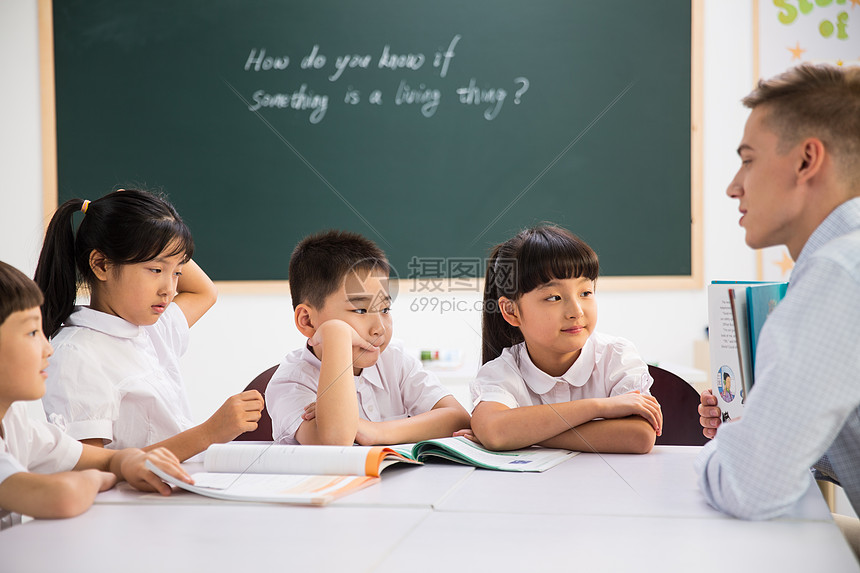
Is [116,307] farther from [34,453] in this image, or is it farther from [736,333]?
[736,333]

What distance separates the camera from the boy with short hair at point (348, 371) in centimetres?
127

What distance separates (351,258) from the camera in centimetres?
154

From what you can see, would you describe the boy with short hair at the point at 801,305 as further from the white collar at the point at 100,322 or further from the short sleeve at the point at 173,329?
the short sleeve at the point at 173,329

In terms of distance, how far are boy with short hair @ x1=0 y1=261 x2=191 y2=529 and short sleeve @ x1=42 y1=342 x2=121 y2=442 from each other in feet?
0.58

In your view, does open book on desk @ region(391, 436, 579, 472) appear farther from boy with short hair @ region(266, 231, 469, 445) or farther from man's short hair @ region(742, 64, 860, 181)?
man's short hair @ region(742, 64, 860, 181)

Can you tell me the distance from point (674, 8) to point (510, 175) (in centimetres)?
85

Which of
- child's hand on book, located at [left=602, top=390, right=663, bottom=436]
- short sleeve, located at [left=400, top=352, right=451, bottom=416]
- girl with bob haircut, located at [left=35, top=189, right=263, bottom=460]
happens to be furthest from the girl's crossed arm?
girl with bob haircut, located at [left=35, top=189, right=263, bottom=460]

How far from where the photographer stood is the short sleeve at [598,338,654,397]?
54.6 inches

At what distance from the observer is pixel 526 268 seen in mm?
1456

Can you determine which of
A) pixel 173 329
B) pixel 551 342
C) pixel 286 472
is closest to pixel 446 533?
pixel 286 472

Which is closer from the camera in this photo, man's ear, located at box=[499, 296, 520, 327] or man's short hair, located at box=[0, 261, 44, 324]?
man's short hair, located at box=[0, 261, 44, 324]

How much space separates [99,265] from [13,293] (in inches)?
18.5

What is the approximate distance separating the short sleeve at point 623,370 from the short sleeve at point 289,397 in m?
0.60

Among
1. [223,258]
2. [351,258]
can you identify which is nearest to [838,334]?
[351,258]
